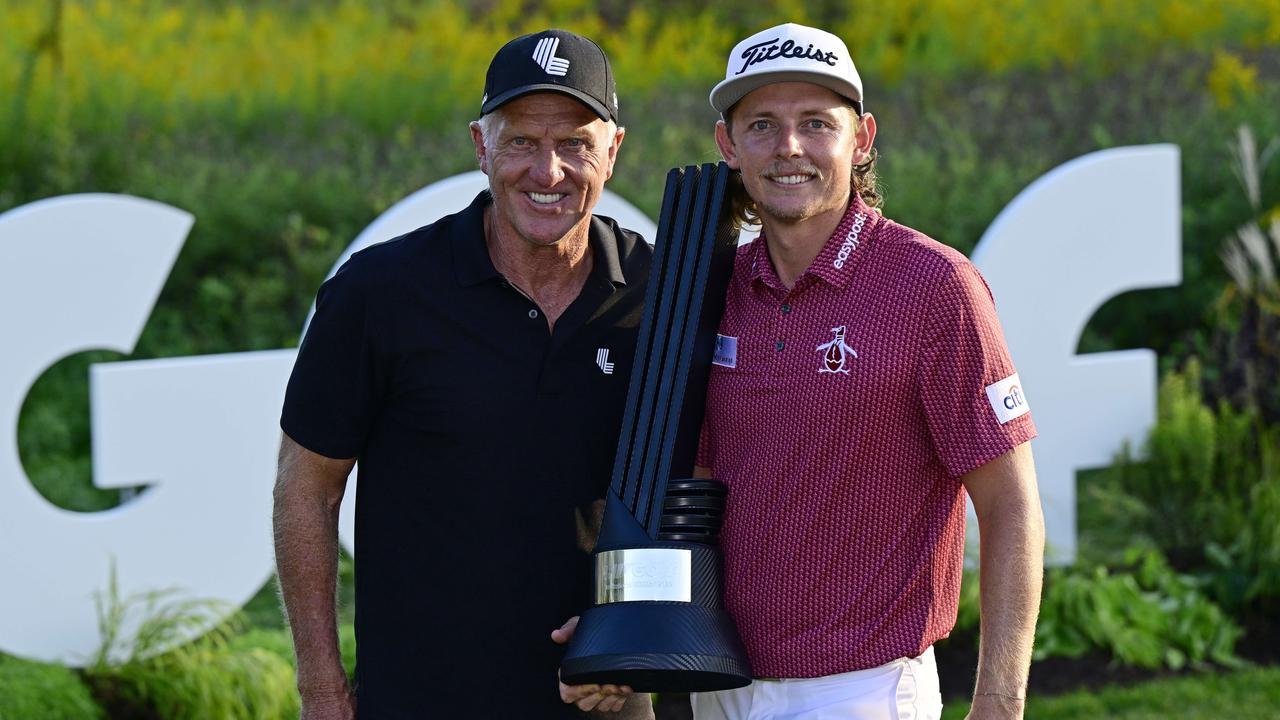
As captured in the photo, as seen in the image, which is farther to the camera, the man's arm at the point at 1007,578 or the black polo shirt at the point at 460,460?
the black polo shirt at the point at 460,460

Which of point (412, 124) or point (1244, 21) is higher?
point (1244, 21)

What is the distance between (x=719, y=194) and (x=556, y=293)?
17.4 inches

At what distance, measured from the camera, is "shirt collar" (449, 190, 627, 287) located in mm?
3273

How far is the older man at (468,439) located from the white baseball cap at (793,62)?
0.33 meters

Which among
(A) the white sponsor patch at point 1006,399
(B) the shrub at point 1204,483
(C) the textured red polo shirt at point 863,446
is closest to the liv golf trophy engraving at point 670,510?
(C) the textured red polo shirt at point 863,446

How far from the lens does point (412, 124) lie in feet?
30.7

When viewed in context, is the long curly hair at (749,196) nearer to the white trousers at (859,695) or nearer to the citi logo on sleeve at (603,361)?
the citi logo on sleeve at (603,361)

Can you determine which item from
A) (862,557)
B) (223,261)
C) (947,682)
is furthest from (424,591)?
(223,261)

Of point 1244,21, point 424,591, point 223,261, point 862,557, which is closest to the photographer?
point 862,557

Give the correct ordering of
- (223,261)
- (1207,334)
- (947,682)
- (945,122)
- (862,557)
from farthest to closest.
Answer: (945,122)
(1207,334)
(223,261)
(947,682)
(862,557)

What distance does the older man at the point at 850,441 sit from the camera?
2.96 meters

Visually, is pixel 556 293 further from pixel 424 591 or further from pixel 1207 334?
pixel 1207 334

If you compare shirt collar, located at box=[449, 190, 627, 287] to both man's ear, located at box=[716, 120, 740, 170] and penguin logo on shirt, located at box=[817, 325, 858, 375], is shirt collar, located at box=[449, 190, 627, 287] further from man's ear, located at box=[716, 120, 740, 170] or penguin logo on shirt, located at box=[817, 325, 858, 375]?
penguin logo on shirt, located at box=[817, 325, 858, 375]

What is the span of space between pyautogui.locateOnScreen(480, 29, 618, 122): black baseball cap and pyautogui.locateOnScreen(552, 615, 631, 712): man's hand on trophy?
1069 millimetres
